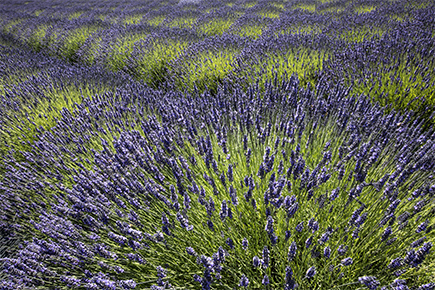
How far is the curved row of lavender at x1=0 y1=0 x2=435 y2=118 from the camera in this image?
9.12ft

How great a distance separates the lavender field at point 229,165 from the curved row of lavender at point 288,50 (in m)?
0.04

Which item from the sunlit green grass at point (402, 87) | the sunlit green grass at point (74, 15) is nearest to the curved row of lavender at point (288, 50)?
the sunlit green grass at point (402, 87)

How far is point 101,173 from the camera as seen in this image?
5.88 ft

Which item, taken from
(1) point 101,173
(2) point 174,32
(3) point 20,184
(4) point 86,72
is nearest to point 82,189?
(1) point 101,173

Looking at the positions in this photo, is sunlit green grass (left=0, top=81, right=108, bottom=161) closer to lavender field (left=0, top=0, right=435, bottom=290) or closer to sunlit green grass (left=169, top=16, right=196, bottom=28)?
lavender field (left=0, top=0, right=435, bottom=290)

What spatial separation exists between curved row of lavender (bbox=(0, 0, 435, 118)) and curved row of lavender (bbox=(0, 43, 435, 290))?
37.5 inches

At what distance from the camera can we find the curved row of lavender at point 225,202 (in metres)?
1.17

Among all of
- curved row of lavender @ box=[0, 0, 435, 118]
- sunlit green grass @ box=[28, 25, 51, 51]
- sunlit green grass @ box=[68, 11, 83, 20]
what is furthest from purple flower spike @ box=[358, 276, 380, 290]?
sunlit green grass @ box=[68, 11, 83, 20]

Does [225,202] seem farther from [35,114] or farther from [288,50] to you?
[288,50]

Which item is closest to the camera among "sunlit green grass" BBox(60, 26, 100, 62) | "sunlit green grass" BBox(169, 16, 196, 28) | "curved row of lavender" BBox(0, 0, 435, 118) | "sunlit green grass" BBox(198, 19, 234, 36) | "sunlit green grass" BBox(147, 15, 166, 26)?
"curved row of lavender" BBox(0, 0, 435, 118)

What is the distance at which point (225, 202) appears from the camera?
1.12 metres

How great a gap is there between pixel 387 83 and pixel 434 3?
4823 mm

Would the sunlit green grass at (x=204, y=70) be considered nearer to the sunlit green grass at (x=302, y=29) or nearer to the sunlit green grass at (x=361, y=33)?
the sunlit green grass at (x=302, y=29)

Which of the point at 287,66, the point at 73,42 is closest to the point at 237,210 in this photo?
the point at 287,66
